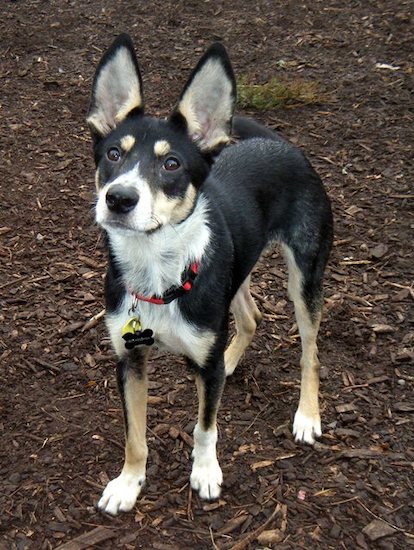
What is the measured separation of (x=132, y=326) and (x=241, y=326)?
1.28 metres

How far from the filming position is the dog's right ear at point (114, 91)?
3410 mm

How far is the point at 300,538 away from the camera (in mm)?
3643

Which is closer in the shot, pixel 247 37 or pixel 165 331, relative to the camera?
pixel 165 331

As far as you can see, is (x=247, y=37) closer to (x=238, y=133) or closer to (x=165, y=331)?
(x=238, y=133)

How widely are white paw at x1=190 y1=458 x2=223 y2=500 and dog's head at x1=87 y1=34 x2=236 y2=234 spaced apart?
4.39 ft

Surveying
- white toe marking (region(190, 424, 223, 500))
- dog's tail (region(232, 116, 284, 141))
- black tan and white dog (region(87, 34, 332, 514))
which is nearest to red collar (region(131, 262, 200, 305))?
black tan and white dog (region(87, 34, 332, 514))

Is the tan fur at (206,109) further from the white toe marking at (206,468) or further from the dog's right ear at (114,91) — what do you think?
the white toe marking at (206,468)

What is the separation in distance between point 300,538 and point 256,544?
0.71ft

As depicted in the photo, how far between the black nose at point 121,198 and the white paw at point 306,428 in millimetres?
1870

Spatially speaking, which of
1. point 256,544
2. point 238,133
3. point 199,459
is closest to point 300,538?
point 256,544

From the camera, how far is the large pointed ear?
335 centimetres

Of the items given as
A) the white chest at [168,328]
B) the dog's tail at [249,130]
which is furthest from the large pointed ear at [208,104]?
the dog's tail at [249,130]

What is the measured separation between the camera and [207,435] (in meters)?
3.80

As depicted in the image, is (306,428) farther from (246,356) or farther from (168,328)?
(168,328)
